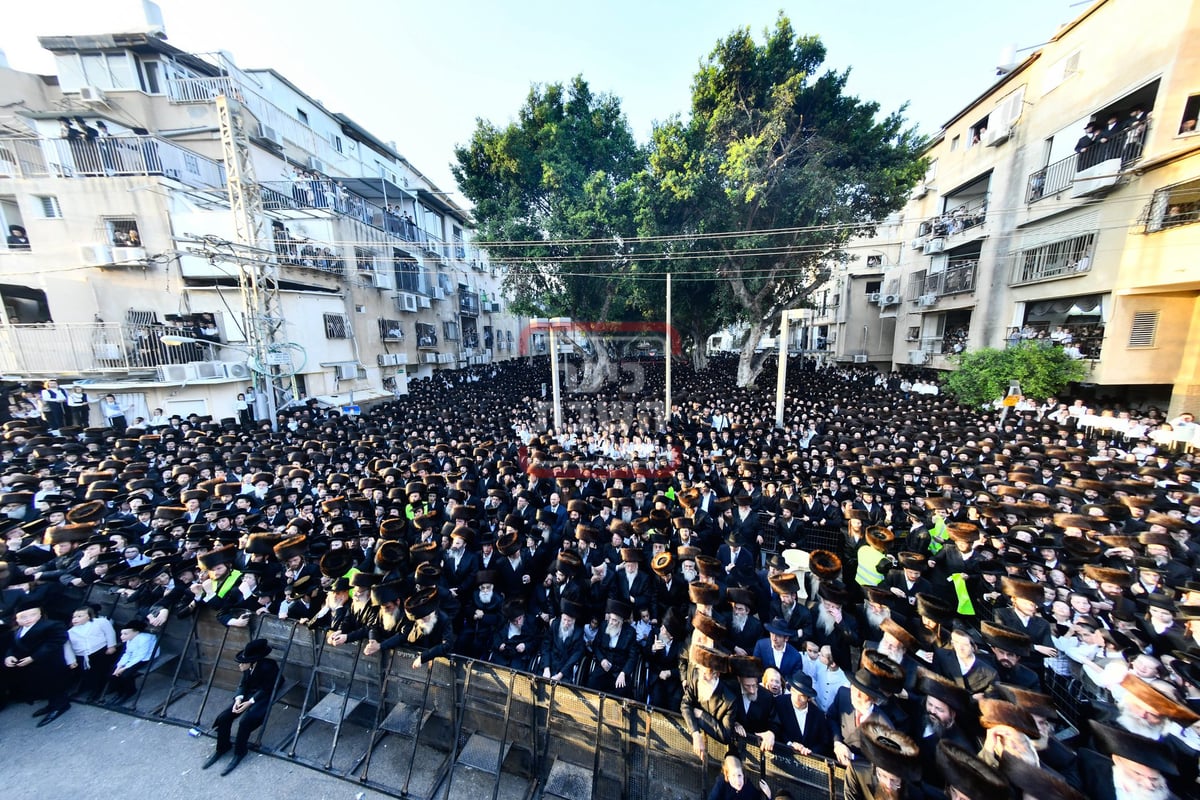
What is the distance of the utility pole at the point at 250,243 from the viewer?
12.6 metres

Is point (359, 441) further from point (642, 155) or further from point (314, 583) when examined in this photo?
point (642, 155)

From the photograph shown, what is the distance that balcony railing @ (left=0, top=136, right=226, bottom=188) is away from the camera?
14883mm

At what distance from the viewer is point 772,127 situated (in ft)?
50.2

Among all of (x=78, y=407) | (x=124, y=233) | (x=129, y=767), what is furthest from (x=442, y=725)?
(x=124, y=233)

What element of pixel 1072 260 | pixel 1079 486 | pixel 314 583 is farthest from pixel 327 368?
pixel 1072 260

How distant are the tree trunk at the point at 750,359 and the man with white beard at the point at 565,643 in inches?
702

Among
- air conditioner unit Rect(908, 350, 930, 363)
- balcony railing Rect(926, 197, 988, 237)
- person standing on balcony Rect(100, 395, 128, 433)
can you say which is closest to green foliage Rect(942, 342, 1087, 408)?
air conditioner unit Rect(908, 350, 930, 363)

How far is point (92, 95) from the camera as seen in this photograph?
16.4 meters

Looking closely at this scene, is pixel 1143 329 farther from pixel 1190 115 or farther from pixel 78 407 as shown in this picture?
pixel 78 407

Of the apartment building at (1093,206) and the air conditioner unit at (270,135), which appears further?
the air conditioner unit at (270,135)

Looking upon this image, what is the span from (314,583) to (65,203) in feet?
65.6

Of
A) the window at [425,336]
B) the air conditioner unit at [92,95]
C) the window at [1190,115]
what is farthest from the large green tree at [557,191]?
the window at [1190,115]

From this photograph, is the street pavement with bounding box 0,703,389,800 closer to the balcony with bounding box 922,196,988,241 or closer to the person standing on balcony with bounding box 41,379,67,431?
the person standing on balcony with bounding box 41,379,67,431

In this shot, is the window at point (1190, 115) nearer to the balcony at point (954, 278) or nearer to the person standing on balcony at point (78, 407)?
the balcony at point (954, 278)
